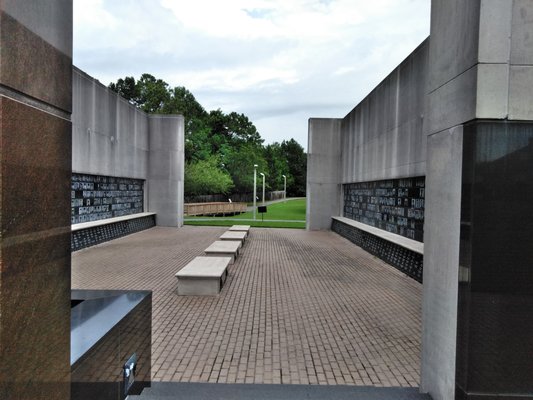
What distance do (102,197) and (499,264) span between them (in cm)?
1602

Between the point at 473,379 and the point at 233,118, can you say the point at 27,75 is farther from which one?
the point at 233,118

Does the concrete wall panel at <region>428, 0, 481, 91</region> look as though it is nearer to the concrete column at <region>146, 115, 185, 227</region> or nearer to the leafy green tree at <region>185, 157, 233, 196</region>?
the concrete column at <region>146, 115, 185, 227</region>

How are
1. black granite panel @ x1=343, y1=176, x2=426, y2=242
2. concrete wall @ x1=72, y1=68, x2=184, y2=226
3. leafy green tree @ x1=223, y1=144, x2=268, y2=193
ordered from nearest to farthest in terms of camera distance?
black granite panel @ x1=343, y1=176, x2=426, y2=242
concrete wall @ x1=72, y1=68, x2=184, y2=226
leafy green tree @ x1=223, y1=144, x2=268, y2=193

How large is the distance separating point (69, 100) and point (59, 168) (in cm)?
49

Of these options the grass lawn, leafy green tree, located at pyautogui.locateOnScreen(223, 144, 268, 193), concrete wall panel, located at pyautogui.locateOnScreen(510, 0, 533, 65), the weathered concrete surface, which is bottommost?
the grass lawn

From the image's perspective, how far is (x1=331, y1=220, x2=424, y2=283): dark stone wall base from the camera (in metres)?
10.0

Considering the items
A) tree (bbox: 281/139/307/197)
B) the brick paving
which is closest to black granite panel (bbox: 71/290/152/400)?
the brick paving

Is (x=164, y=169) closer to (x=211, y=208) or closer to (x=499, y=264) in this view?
(x=211, y=208)

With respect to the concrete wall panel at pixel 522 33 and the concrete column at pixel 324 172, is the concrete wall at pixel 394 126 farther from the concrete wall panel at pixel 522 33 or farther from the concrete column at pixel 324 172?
the concrete wall panel at pixel 522 33

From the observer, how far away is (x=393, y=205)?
13336 millimetres

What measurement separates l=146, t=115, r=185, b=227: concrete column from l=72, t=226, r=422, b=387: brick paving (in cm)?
936

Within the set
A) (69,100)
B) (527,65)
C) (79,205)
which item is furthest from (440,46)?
(79,205)

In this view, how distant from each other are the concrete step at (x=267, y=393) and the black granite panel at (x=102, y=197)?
38.4ft

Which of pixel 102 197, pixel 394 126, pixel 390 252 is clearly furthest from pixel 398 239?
pixel 102 197
